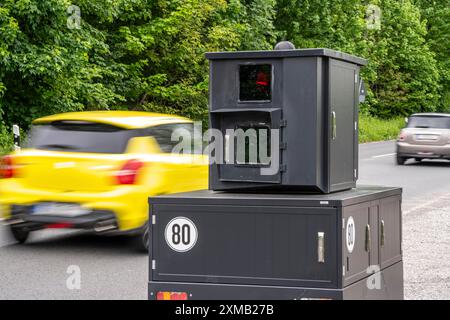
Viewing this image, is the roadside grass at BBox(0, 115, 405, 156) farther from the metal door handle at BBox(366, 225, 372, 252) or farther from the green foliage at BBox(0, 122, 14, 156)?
the metal door handle at BBox(366, 225, 372, 252)

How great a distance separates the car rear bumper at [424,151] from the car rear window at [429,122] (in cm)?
63

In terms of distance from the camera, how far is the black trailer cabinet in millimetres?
5250

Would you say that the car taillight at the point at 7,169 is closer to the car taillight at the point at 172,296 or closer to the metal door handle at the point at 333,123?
the car taillight at the point at 172,296

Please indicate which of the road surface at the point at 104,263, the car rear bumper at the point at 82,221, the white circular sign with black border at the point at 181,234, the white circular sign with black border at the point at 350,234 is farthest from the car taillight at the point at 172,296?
the car rear bumper at the point at 82,221

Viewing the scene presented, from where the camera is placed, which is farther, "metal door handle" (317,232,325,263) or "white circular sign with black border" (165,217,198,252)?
"white circular sign with black border" (165,217,198,252)

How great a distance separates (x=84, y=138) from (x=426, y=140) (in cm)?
1706

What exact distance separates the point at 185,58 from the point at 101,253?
1023 inches

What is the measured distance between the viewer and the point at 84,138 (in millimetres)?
10297

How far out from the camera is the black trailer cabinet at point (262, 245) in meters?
5.25

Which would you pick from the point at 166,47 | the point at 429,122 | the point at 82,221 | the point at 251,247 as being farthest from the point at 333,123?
the point at 166,47

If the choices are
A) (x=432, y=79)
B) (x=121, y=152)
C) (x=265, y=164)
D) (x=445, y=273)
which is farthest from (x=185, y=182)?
(x=432, y=79)

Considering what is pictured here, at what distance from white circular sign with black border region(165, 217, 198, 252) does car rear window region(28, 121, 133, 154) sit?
4714mm

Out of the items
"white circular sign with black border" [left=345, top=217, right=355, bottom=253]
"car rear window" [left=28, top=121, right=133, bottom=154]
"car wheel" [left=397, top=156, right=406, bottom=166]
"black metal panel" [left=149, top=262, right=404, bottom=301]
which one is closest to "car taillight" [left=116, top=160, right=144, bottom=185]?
"car rear window" [left=28, top=121, right=133, bottom=154]
